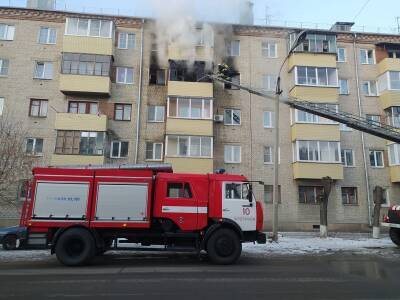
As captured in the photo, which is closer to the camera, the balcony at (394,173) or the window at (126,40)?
the balcony at (394,173)

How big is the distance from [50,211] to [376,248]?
13950mm

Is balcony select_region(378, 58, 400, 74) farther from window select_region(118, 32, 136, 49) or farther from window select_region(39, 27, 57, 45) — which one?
window select_region(39, 27, 57, 45)

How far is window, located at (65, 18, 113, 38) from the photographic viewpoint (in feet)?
93.3

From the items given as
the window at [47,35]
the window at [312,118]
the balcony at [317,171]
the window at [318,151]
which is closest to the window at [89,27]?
the window at [47,35]

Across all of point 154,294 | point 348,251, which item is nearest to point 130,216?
point 154,294

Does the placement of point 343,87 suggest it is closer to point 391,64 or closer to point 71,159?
point 391,64

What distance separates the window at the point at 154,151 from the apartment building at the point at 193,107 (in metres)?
0.11

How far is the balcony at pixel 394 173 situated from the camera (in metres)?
28.8

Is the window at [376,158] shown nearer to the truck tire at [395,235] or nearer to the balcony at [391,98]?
the balcony at [391,98]

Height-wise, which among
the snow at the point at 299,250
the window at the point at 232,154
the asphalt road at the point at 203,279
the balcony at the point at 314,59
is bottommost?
the asphalt road at the point at 203,279

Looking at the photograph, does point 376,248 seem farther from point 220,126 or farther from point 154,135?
point 154,135

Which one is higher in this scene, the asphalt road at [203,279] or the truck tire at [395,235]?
the truck tire at [395,235]

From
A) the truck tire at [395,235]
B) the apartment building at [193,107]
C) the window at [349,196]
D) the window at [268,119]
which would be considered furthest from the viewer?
the window at [268,119]

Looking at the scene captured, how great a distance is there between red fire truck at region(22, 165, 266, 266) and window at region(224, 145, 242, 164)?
15140 mm
